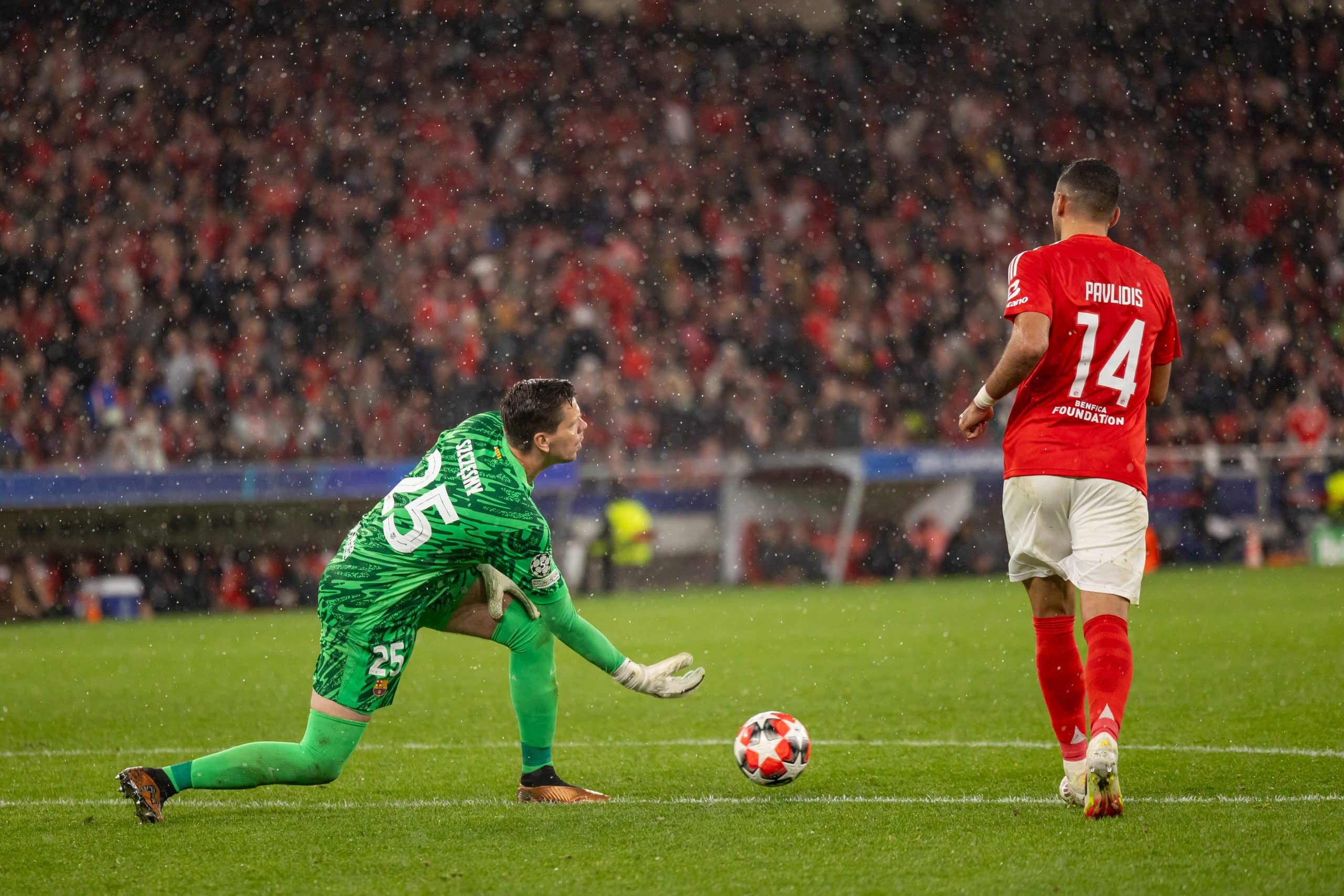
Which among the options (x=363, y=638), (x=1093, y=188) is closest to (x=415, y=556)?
(x=363, y=638)

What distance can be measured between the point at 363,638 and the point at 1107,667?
2.40m

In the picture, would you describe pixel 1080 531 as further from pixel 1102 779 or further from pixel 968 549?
pixel 968 549

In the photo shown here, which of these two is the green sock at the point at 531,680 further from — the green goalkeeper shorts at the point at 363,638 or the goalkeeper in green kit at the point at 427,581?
the green goalkeeper shorts at the point at 363,638

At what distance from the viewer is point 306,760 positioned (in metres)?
4.78

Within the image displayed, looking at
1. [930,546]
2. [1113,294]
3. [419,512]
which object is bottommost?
[930,546]

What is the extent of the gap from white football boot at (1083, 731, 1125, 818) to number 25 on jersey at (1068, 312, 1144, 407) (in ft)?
3.87

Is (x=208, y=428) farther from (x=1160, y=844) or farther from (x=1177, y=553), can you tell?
(x=1160, y=844)

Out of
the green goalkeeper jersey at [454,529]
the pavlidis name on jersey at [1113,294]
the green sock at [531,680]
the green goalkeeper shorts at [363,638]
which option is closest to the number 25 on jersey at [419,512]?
the green goalkeeper jersey at [454,529]

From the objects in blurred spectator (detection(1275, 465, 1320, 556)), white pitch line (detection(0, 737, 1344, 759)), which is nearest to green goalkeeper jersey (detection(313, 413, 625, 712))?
white pitch line (detection(0, 737, 1344, 759))

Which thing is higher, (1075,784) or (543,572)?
(543,572)

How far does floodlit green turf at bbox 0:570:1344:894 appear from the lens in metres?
4.12

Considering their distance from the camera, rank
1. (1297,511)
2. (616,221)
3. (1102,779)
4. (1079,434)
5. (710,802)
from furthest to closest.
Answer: (616,221) < (1297,511) < (710,802) < (1079,434) < (1102,779)

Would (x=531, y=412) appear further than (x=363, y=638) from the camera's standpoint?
Yes

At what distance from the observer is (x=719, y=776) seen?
5.88m
